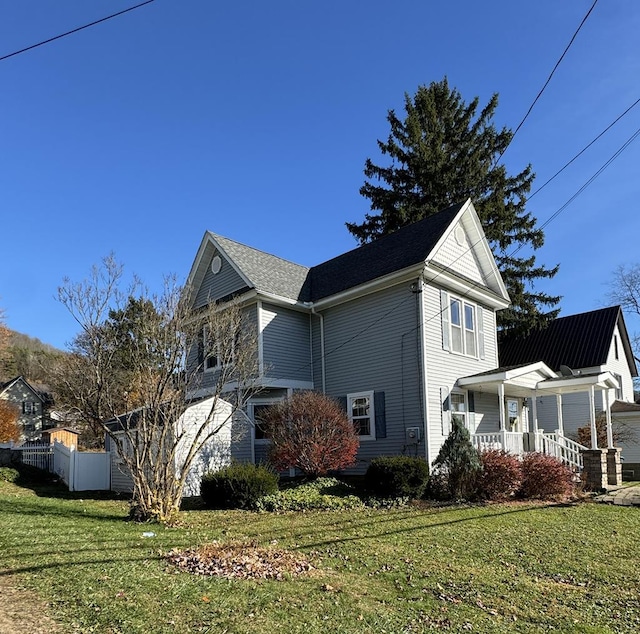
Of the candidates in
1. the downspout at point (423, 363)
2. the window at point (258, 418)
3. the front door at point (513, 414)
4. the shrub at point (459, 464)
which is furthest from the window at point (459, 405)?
the window at point (258, 418)

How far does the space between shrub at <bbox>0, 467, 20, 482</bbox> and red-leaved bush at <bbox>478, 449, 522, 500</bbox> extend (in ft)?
45.1

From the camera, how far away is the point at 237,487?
38.7 ft

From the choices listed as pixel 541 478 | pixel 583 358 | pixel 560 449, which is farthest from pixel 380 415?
pixel 583 358

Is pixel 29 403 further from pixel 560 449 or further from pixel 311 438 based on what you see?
pixel 560 449

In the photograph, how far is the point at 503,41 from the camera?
1126 centimetres

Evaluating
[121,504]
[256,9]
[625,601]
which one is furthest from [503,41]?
[121,504]

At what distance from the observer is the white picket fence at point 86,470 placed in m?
16.2

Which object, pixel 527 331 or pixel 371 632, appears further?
pixel 527 331

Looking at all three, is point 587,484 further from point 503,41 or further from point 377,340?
point 503,41

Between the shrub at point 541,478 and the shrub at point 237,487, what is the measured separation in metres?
6.39

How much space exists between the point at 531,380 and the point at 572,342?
9387 millimetres

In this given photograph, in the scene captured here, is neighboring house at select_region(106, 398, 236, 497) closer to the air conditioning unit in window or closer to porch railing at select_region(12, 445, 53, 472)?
the air conditioning unit in window

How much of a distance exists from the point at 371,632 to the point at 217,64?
11911 millimetres

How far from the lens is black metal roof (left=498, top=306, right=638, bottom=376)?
24328 mm
